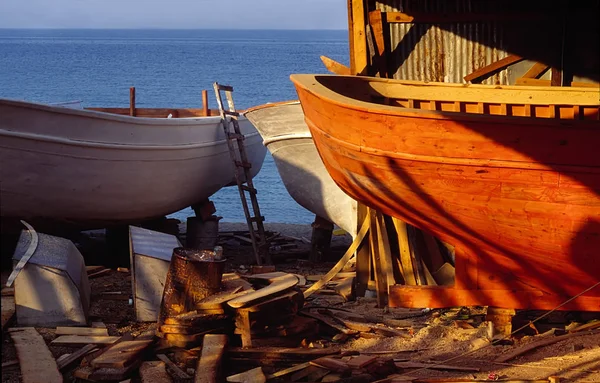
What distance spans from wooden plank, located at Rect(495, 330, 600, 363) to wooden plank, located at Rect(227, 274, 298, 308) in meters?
1.93

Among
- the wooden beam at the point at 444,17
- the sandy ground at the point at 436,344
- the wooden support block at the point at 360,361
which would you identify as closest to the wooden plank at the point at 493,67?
the wooden beam at the point at 444,17

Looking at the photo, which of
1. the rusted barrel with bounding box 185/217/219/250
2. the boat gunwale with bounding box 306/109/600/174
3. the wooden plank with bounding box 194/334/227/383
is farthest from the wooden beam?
the rusted barrel with bounding box 185/217/219/250

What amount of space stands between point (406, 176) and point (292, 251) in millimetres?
5623

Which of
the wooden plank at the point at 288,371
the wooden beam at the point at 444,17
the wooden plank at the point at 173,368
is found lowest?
the wooden plank at the point at 288,371

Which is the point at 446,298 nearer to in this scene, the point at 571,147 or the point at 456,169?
the point at 456,169

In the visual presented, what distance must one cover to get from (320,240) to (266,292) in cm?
499

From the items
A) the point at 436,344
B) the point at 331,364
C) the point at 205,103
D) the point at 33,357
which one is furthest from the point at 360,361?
the point at 205,103

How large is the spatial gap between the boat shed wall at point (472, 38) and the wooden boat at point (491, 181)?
1247 mm

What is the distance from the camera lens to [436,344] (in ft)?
24.4

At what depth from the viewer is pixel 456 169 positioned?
6.89 meters

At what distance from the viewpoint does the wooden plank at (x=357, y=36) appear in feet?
30.1

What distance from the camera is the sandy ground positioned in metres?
6.55

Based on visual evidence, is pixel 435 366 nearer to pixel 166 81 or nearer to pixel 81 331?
pixel 81 331

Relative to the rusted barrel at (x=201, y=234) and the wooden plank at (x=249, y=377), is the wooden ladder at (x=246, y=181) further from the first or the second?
the wooden plank at (x=249, y=377)
